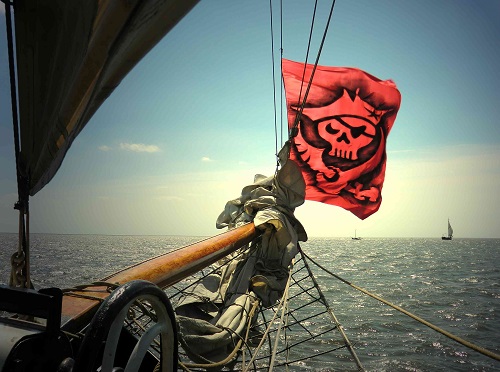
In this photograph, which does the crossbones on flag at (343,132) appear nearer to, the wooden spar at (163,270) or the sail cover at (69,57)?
the wooden spar at (163,270)

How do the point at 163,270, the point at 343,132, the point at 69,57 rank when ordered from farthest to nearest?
the point at 343,132, the point at 163,270, the point at 69,57

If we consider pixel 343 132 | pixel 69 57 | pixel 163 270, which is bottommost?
pixel 163 270

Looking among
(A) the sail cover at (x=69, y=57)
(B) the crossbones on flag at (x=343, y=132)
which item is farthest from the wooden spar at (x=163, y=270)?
(B) the crossbones on flag at (x=343, y=132)

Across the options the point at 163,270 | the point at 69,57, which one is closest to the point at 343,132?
the point at 163,270

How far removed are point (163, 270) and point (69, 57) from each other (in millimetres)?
1256

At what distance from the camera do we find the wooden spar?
40.4 inches

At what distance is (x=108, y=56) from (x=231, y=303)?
92.3 inches

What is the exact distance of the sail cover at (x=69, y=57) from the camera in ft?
2.11

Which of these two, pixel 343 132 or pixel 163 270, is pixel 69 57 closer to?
pixel 163 270

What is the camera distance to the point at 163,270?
183cm

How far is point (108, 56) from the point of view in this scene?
0.72 metres

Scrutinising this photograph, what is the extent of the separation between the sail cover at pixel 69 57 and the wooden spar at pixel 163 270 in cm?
52

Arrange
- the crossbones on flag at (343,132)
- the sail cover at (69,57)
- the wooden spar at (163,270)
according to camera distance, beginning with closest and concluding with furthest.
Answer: the sail cover at (69,57)
the wooden spar at (163,270)
the crossbones on flag at (343,132)

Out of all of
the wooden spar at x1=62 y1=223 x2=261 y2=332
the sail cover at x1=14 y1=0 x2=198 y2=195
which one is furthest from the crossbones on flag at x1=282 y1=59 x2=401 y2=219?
the sail cover at x1=14 y1=0 x2=198 y2=195
